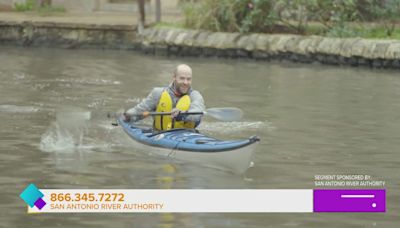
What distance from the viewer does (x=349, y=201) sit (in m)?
10.5

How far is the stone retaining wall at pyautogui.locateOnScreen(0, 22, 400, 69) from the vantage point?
88.2ft

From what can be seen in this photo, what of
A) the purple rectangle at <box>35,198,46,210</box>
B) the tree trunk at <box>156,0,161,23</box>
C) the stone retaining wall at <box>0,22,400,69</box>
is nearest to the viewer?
the purple rectangle at <box>35,198,46,210</box>

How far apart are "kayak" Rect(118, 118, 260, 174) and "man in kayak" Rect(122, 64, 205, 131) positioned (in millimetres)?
189

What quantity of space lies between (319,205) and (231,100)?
922 cm

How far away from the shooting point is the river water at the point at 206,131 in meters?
10.2

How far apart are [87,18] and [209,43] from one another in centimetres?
546

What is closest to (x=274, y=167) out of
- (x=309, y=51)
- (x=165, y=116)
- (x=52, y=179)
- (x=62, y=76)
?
(x=165, y=116)

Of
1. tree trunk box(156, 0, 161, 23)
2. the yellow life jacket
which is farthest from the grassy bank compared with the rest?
the yellow life jacket

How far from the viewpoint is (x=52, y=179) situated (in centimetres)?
1179

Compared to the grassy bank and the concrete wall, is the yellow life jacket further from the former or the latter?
the concrete wall

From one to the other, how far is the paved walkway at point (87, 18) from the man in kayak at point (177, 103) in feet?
57.0

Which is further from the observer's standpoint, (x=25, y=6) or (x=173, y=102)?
(x=25, y=6)

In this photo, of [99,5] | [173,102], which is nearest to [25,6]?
[99,5]

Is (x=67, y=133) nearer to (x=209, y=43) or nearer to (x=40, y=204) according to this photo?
(x=40, y=204)
